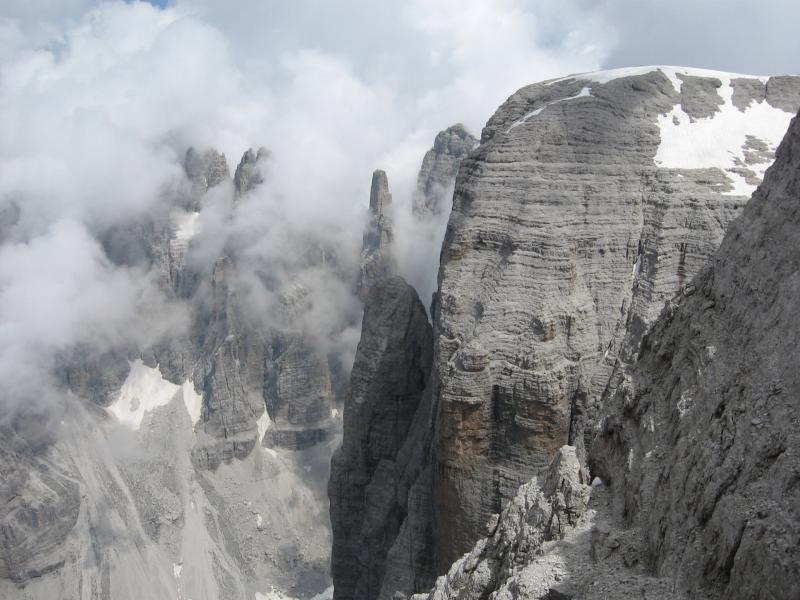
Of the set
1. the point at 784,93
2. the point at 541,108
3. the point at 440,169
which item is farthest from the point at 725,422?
the point at 440,169

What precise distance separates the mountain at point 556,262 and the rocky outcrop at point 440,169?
53399 mm

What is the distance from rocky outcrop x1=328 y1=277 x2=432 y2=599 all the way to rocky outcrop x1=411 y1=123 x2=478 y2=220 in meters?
48.2

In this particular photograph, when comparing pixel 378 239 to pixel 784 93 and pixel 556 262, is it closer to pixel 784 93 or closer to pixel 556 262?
pixel 784 93

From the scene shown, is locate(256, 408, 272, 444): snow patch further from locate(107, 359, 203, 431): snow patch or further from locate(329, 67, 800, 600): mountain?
locate(329, 67, 800, 600): mountain

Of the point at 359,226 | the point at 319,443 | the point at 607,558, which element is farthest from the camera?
the point at 359,226

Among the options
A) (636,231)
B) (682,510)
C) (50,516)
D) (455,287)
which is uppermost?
(636,231)

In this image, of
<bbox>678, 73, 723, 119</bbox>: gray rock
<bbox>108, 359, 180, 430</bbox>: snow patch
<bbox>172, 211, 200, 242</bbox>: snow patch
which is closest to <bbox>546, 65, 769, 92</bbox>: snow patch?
<bbox>678, 73, 723, 119</bbox>: gray rock

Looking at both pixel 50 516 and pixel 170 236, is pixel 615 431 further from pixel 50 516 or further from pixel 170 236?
pixel 170 236

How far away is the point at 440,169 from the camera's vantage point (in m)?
79.2

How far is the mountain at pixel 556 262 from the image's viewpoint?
18.5 metres

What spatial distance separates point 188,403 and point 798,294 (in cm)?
7213

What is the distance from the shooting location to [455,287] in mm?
19844

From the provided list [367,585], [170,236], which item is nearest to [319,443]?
[170,236]

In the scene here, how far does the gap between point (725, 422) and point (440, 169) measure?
73883 millimetres
